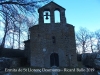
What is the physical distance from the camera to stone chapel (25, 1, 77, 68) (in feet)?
57.6

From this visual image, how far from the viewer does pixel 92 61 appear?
3344mm

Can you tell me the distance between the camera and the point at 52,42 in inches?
711

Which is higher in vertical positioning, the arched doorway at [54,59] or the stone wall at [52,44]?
the stone wall at [52,44]

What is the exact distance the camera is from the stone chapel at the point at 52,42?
57.6 feet

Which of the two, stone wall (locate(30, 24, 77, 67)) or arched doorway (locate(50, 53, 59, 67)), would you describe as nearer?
stone wall (locate(30, 24, 77, 67))

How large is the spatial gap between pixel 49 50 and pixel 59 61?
6.99 feet

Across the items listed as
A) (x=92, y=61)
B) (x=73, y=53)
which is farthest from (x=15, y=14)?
(x=73, y=53)

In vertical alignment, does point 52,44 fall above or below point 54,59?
above

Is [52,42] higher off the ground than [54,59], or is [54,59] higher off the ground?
[52,42]

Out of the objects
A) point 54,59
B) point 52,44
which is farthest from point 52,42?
point 54,59

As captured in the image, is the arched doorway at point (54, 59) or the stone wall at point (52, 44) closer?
the stone wall at point (52, 44)

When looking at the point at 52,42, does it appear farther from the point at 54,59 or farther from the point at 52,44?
the point at 54,59

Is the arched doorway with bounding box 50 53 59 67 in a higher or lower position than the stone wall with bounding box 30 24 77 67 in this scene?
lower

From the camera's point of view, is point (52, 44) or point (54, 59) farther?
point (52, 44)
